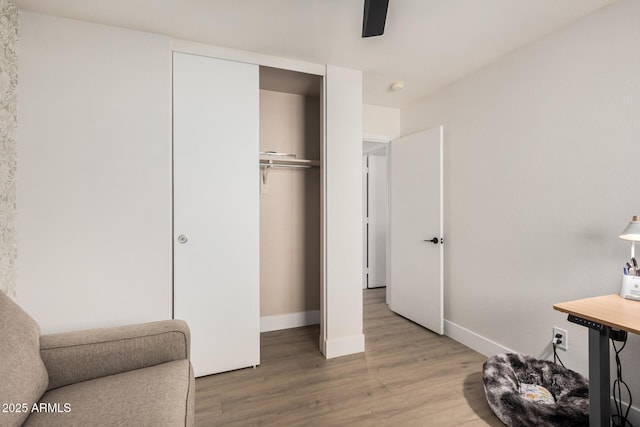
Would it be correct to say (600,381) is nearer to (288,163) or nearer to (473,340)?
(473,340)

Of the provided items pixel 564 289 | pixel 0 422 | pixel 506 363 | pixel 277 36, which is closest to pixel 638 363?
pixel 564 289

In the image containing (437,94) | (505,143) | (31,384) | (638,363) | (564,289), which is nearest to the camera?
(31,384)

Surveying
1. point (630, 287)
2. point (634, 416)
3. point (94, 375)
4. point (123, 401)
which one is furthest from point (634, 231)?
point (94, 375)

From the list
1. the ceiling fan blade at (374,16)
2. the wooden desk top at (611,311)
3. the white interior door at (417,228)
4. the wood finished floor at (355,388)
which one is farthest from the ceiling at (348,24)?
the wood finished floor at (355,388)

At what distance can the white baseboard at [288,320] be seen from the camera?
2980 millimetres

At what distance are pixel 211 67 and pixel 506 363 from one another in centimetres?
298

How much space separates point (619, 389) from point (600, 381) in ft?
2.09

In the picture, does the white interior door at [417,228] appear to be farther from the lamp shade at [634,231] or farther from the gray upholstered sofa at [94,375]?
the gray upholstered sofa at [94,375]

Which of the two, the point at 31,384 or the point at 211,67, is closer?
the point at 31,384

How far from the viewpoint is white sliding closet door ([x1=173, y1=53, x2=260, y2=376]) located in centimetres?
208

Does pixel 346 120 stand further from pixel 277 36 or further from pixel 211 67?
pixel 211 67

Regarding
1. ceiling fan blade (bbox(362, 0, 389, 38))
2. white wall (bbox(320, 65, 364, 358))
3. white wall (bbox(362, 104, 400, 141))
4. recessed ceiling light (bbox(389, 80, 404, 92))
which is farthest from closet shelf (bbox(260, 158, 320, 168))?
ceiling fan blade (bbox(362, 0, 389, 38))

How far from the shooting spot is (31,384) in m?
1.10

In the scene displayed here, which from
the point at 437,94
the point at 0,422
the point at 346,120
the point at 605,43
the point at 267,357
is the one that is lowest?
the point at 267,357
